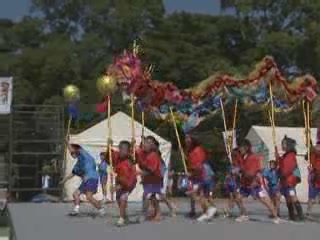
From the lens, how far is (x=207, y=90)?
18.7 m

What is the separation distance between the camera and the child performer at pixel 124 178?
15633 mm

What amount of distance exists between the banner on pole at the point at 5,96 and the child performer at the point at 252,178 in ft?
46.0

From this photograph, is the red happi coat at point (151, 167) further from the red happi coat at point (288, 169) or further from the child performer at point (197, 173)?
the red happi coat at point (288, 169)

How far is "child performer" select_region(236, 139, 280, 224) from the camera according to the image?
54.0ft

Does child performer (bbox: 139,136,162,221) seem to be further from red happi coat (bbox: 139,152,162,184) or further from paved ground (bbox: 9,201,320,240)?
paved ground (bbox: 9,201,320,240)

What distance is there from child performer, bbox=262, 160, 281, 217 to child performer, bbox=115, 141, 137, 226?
3.17 metres

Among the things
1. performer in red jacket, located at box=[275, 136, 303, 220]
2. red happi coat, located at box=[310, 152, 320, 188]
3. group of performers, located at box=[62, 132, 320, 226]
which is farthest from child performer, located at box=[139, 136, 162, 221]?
red happi coat, located at box=[310, 152, 320, 188]

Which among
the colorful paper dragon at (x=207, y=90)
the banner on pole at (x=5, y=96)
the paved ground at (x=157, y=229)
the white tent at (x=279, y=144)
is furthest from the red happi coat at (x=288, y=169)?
the banner on pole at (x=5, y=96)

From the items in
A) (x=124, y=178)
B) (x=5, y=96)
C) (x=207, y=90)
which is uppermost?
(x=5, y=96)

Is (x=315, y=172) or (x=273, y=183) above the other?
(x=315, y=172)

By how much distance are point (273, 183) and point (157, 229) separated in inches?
169

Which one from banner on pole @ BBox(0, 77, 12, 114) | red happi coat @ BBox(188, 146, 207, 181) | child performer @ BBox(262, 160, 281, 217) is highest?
banner on pole @ BBox(0, 77, 12, 114)

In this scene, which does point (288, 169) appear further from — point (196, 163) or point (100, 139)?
point (100, 139)

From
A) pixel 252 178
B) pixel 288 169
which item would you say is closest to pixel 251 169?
pixel 252 178
